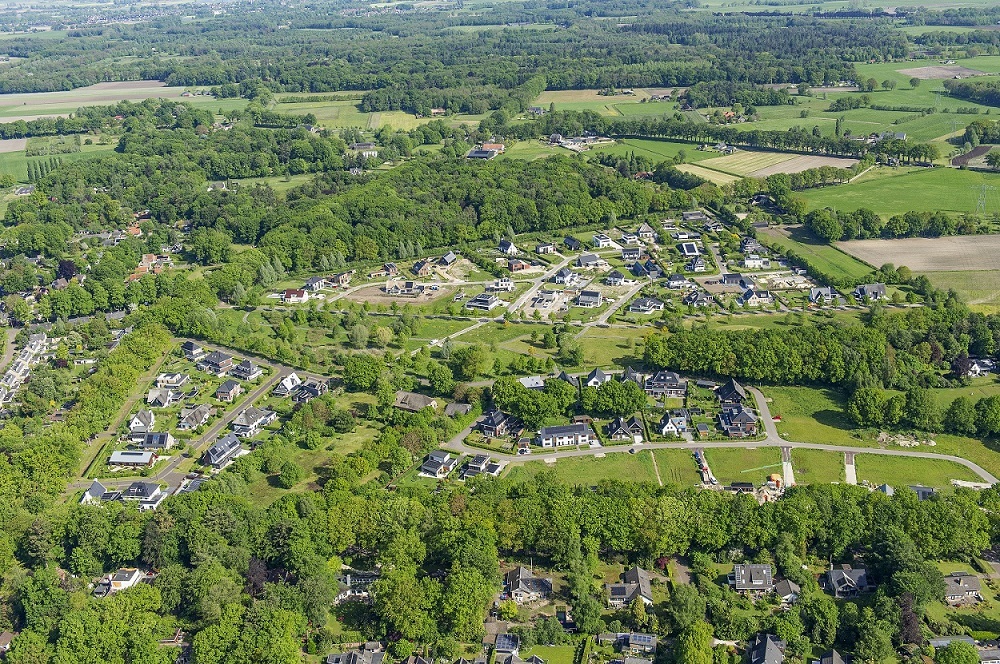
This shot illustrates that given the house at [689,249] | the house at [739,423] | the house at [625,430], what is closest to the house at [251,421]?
the house at [625,430]

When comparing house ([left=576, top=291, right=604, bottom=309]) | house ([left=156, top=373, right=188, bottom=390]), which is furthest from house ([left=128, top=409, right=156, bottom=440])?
house ([left=576, top=291, right=604, bottom=309])

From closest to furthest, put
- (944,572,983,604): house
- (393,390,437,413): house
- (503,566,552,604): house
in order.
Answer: (944,572,983,604): house, (503,566,552,604): house, (393,390,437,413): house

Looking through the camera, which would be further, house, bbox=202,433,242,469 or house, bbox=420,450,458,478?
house, bbox=202,433,242,469

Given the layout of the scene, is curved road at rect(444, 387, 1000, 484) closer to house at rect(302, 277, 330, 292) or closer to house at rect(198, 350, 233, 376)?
house at rect(198, 350, 233, 376)

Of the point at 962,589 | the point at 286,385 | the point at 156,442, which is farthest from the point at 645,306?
the point at 156,442

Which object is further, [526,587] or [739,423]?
[739,423]

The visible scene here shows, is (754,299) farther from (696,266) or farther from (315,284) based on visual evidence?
(315,284)

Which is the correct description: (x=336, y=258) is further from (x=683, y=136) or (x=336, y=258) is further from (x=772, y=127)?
(x=772, y=127)
